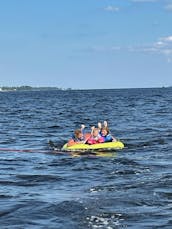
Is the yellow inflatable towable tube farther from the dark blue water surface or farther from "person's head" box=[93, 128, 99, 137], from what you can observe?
"person's head" box=[93, 128, 99, 137]

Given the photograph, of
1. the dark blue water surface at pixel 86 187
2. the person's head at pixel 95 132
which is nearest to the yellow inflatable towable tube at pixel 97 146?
the dark blue water surface at pixel 86 187

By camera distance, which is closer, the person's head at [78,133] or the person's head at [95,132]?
the person's head at [78,133]

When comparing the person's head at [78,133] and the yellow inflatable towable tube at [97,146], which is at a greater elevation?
the person's head at [78,133]

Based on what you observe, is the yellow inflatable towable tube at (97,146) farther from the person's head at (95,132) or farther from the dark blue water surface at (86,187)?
the person's head at (95,132)

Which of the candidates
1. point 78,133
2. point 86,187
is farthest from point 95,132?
point 86,187

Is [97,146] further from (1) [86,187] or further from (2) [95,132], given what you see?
(1) [86,187]

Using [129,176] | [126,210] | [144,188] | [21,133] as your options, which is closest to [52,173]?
[129,176]

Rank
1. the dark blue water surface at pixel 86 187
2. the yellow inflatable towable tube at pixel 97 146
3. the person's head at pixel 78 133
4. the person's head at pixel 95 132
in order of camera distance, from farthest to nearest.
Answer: the person's head at pixel 95 132
the person's head at pixel 78 133
the yellow inflatable towable tube at pixel 97 146
the dark blue water surface at pixel 86 187

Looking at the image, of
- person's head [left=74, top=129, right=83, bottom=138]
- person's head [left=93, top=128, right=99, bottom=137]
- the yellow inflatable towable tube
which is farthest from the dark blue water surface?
person's head [left=93, top=128, right=99, bottom=137]

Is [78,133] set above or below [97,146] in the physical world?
above

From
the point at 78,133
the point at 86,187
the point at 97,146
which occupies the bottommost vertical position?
the point at 86,187

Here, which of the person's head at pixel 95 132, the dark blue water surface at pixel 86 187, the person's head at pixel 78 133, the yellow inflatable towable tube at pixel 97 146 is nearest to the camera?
the dark blue water surface at pixel 86 187

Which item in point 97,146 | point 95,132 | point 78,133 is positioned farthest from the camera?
point 95,132

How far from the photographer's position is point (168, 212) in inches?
529
